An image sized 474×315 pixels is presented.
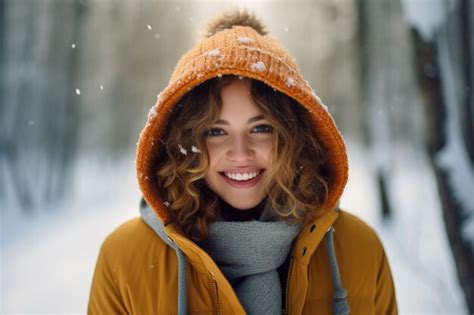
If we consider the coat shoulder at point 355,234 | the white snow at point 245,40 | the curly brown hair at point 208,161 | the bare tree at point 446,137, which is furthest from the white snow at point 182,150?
the bare tree at point 446,137

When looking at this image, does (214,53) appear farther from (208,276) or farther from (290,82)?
(208,276)

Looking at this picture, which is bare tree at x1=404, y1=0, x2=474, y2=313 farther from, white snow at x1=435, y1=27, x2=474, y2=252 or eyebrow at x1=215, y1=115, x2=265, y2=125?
eyebrow at x1=215, y1=115, x2=265, y2=125

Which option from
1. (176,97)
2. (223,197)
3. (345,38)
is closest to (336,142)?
(223,197)

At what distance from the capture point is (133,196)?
837cm

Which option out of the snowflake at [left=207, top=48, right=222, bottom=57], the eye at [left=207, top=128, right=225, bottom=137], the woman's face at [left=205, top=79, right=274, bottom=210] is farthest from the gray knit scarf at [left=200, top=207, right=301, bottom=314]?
the snowflake at [left=207, top=48, right=222, bottom=57]

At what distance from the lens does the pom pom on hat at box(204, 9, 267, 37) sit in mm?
1904

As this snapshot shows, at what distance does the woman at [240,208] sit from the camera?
1.58 m

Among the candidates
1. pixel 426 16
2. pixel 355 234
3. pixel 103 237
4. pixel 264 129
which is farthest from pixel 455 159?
pixel 103 237

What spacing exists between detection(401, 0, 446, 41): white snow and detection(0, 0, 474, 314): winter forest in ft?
0.04

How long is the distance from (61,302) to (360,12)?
17.8 feet

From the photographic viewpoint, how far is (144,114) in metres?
10.1

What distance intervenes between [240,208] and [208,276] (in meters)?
0.33

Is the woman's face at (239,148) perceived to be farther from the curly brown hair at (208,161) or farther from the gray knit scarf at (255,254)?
the gray knit scarf at (255,254)

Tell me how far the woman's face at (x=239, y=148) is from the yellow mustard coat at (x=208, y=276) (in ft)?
0.91
